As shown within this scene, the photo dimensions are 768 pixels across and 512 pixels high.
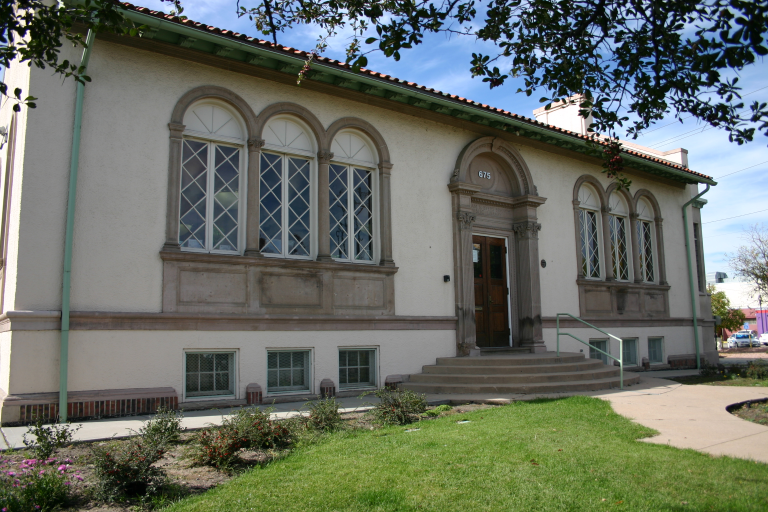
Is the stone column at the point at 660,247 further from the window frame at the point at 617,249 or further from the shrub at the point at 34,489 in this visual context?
the shrub at the point at 34,489

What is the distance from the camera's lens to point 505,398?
30.4 ft

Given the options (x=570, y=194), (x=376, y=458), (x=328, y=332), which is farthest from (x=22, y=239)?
(x=570, y=194)

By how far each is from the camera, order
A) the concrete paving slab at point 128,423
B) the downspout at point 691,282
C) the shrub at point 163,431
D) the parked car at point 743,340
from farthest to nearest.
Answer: the parked car at point 743,340 → the downspout at point 691,282 → the concrete paving slab at point 128,423 → the shrub at point 163,431

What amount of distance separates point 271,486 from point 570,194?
11749 millimetres

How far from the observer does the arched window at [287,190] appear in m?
10.0

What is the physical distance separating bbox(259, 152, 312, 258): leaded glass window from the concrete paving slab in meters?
2.71

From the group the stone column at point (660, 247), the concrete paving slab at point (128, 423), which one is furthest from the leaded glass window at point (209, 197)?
the stone column at point (660, 247)

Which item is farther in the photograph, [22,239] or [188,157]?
[188,157]

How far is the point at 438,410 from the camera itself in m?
8.50

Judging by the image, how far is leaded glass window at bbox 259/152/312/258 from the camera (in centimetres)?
998

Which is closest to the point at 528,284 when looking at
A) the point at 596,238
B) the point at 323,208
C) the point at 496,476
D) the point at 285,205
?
the point at 596,238

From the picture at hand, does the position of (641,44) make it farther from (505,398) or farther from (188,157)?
(188,157)

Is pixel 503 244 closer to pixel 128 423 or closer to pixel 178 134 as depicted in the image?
pixel 178 134

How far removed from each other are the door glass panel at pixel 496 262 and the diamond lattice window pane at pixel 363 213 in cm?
343
